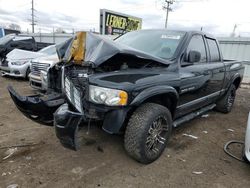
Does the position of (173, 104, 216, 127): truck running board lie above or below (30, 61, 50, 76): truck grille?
below

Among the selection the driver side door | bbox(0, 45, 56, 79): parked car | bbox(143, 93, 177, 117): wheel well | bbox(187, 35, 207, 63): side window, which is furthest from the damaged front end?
bbox(0, 45, 56, 79): parked car

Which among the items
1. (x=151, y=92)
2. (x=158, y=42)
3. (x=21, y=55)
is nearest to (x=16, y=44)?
(x=21, y=55)

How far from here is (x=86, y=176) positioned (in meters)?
2.53

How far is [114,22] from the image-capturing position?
40.4 feet

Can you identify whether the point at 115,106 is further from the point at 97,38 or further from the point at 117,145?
the point at 117,145

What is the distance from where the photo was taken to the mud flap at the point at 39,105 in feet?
8.61

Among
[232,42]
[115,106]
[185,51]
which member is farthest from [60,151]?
[232,42]

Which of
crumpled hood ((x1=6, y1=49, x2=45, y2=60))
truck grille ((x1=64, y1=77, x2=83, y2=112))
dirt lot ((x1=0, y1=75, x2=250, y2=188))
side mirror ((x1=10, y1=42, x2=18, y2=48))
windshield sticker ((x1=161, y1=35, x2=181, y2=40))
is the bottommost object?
dirt lot ((x1=0, y1=75, x2=250, y2=188))

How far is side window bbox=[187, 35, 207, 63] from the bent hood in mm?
1175

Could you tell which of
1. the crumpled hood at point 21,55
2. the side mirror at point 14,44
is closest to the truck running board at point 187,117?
the crumpled hood at point 21,55

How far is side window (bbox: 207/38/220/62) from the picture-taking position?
432cm

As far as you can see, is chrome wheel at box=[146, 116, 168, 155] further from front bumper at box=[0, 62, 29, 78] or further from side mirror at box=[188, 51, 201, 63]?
front bumper at box=[0, 62, 29, 78]

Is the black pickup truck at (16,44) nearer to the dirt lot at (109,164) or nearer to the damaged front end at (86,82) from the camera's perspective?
the dirt lot at (109,164)

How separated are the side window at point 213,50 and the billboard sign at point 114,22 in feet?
26.9
